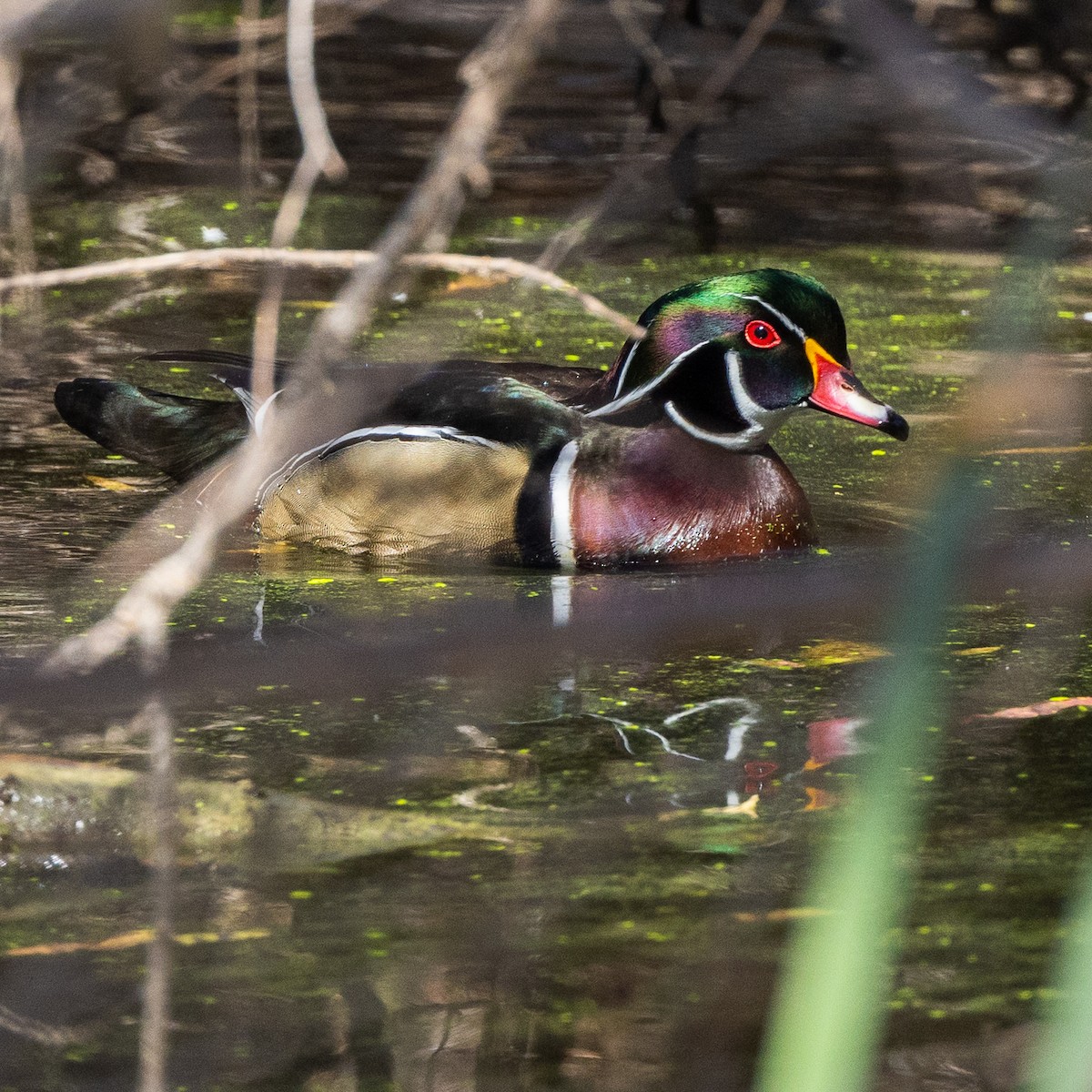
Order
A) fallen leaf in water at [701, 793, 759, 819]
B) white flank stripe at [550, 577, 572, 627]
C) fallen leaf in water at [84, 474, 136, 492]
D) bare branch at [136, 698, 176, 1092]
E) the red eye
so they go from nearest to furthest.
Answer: bare branch at [136, 698, 176, 1092]
fallen leaf in water at [701, 793, 759, 819]
white flank stripe at [550, 577, 572, 627]
the red eye
fallen leaf in water at [84, 474, 136, 492]

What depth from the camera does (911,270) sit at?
737 cm

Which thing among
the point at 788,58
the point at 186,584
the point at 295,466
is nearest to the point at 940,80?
the point at 186,584

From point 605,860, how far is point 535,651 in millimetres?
1663

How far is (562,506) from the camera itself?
443 cm

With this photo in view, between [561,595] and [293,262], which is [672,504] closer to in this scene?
[561,595]

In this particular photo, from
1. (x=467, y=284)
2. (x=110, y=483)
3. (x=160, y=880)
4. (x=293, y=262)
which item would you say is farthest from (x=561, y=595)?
(x=467, y=284)

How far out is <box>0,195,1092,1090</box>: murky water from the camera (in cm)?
239

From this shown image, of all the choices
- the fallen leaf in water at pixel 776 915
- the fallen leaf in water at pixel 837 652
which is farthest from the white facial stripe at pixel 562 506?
the fallen leaf in water at pixel 776 915

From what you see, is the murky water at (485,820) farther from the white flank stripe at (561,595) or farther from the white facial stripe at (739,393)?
the white facial stripe at (739,393)

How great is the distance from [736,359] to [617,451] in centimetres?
38

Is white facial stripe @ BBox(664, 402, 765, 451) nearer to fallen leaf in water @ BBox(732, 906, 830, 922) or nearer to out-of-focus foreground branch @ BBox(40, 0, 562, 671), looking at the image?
fallen leaf in water @ BBox(732, 906, 830, 922)

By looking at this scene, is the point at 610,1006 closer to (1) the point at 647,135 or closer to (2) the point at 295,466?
(2) the point at 295,466

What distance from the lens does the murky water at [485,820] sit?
239cm

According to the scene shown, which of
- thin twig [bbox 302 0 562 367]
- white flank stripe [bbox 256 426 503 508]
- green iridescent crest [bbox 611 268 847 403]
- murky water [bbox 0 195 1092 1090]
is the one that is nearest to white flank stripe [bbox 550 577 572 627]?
murky water [bbox 0 195 1092 1090]
